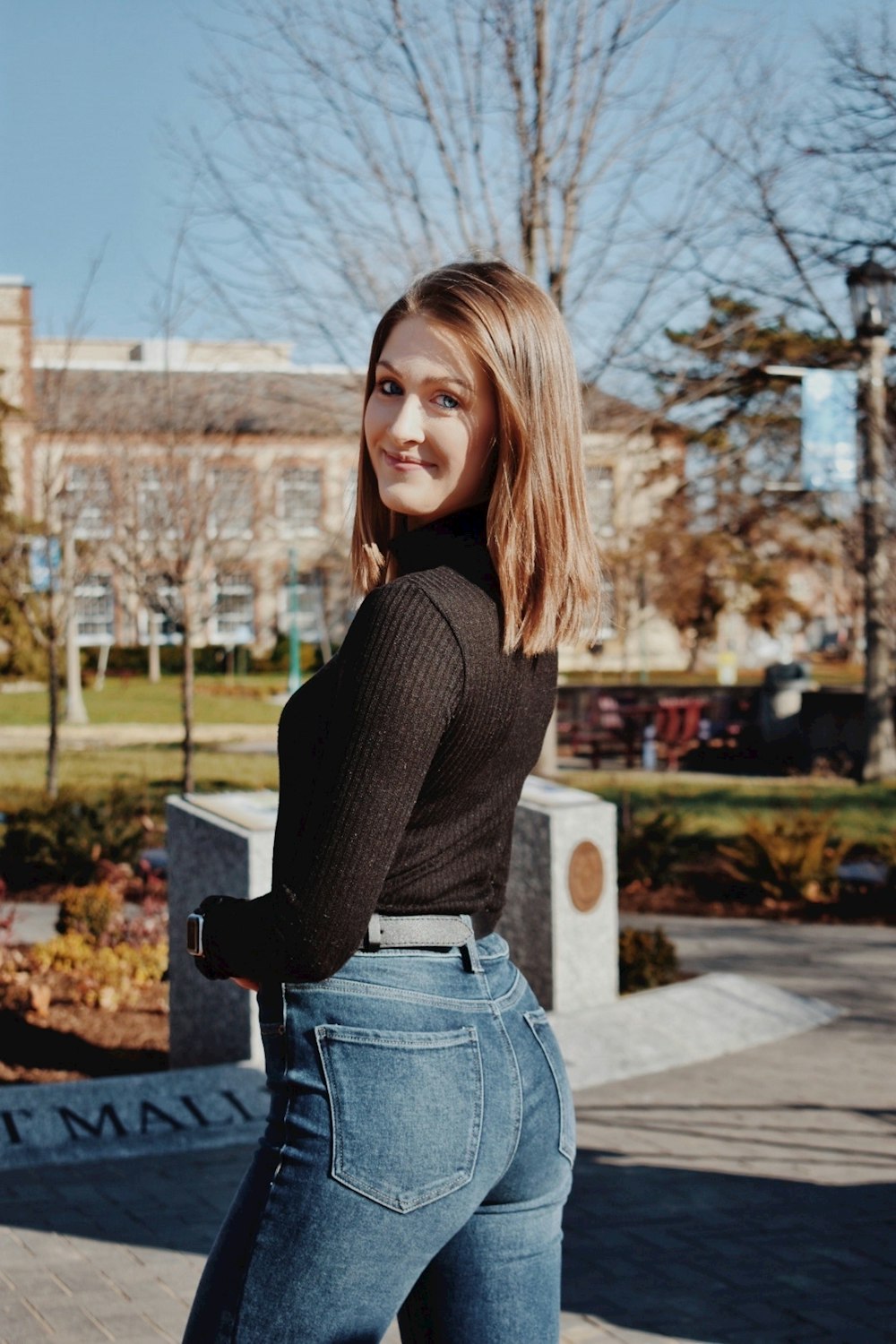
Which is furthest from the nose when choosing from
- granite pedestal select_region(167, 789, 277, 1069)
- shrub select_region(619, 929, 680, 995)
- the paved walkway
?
shrub select_region(619, 929, 680, 995)

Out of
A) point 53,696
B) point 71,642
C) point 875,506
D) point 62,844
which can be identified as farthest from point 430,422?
point 71,642

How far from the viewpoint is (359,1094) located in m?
1.62

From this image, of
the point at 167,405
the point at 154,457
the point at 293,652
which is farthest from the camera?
the point at 293,652

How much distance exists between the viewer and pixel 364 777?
1.58m

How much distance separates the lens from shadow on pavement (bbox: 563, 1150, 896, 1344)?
13.0ft

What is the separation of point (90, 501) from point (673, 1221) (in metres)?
13.0

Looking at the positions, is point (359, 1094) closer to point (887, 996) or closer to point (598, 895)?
point (598, 895)

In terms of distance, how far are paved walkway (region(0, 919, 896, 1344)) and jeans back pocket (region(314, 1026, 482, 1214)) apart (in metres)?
2.48

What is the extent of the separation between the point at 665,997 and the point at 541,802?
1.16 meters

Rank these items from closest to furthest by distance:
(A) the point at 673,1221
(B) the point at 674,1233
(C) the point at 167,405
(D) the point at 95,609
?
(B) the point at 674,1233
(A) the point at 673,1221
(C) the point at 167,405
(D) the point at 95,609

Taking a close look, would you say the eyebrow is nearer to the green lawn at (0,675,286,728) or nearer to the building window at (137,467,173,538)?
the building window at (137,467,173,538)

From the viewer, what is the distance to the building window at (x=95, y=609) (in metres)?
17.4

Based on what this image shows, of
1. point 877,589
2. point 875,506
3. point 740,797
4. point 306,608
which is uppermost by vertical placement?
point 875,506

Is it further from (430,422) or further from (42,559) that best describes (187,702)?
(430,422)
